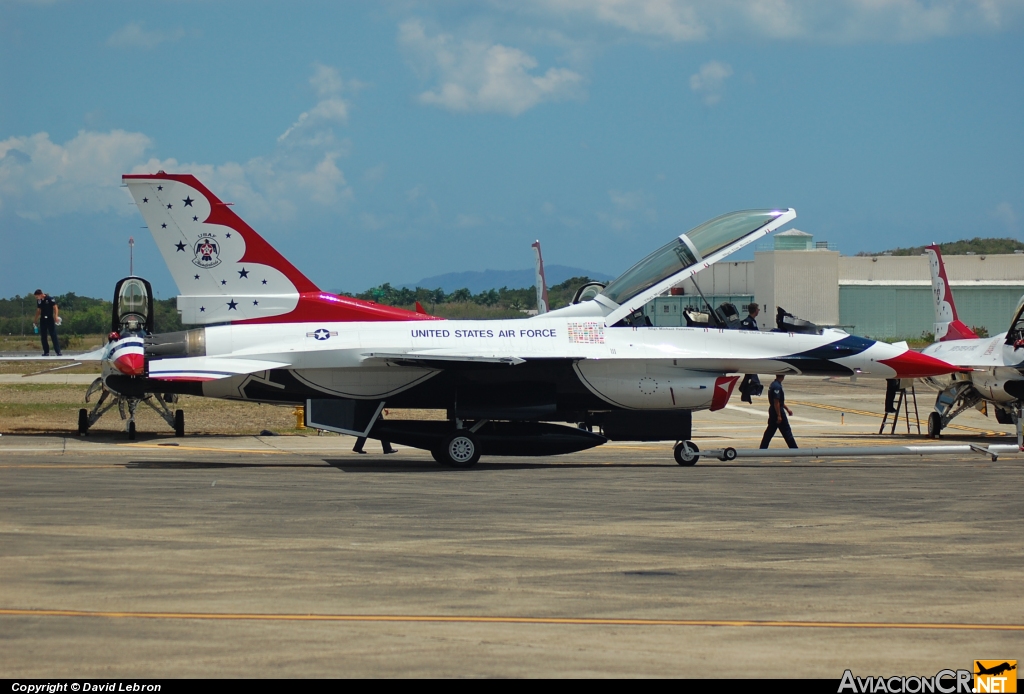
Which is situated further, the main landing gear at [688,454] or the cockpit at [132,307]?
the cockpit at [132,307]

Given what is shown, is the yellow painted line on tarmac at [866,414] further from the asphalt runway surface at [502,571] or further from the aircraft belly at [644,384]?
the aircraft belly at [644,384]

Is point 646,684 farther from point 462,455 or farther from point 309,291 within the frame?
point 309,291

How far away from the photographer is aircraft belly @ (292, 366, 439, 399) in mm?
16156

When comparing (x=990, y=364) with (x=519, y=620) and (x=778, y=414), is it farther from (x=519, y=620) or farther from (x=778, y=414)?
(x=519, y=620)

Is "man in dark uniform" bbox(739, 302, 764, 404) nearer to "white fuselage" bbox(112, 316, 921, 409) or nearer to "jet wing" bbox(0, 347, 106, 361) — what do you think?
"white fuselage" bbox(112, 316, 921, 409)

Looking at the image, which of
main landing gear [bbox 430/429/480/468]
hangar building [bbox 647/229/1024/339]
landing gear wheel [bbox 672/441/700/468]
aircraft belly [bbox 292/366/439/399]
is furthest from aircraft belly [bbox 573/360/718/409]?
hangar building [bbox 647/229/1024/339]

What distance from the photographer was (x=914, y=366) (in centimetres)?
1728

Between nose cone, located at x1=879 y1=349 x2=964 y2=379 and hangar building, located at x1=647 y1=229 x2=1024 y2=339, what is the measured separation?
45.6 meters

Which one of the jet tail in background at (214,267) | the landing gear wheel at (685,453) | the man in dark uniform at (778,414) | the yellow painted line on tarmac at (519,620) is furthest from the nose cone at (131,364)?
the man in dark uniform at (778,414)

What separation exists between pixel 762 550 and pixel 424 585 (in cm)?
334

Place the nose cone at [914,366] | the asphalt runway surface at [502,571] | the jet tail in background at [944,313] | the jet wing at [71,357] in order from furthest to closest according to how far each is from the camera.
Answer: the jet tail in background at [944,313] → the jet wing at [71,357] → the nose cone at [914,366] → the asphalt runway surface at [502,571]

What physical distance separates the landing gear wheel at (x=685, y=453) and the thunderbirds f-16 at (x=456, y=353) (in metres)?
0.03

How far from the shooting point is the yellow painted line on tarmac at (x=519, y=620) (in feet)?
23.2

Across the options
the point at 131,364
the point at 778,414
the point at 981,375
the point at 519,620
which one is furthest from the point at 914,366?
the point at 131,364
